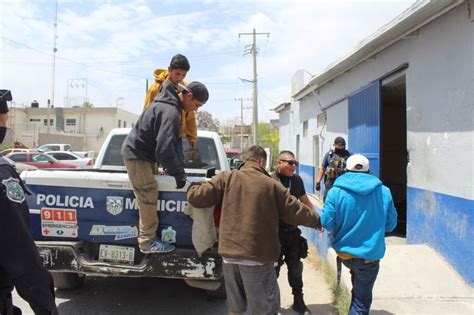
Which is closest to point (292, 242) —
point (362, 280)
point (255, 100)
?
point (362, 280)

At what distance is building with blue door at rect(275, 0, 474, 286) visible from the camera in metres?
5.18

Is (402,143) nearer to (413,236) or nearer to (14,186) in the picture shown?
(413,236)

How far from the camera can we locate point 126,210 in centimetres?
404

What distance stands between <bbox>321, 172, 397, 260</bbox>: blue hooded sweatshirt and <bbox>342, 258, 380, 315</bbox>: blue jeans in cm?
10

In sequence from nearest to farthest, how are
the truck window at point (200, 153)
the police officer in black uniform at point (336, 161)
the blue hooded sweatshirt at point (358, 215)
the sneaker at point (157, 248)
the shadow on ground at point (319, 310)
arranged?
the blue hooded sweatshirt at point (358, 215) → the sneaker at point (157, 248) → the shadow on ground at point (319, 310) → the truck window at point (200, 153) → the police officer in black uniform at point (336, 161)

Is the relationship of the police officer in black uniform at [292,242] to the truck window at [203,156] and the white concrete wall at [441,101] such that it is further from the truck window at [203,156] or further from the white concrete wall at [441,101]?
the white concrete wall at [441,101]

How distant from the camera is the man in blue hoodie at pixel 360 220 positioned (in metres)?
3.63

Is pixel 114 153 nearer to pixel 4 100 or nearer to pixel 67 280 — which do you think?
pixel 67 280

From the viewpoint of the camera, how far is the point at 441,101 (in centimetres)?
582

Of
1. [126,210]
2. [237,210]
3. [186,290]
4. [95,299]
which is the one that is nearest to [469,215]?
[237,210]

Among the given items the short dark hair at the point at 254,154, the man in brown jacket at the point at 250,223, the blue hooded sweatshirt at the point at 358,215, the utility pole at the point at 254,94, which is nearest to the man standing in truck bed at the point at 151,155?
the man in brown jacket at the point at 250,223

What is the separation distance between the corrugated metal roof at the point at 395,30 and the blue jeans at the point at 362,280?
3.39 metres

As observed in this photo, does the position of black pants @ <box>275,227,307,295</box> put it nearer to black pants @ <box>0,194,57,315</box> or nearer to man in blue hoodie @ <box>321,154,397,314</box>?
man in blue hoodie @ <box>321,154,397,314</box>

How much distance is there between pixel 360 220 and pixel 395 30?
414cm
